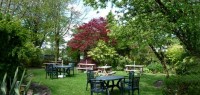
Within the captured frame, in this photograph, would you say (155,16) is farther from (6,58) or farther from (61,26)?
(61,26)

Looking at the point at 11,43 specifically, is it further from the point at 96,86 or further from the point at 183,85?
the point at 183,85

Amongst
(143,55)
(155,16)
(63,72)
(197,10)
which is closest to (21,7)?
(63,72)

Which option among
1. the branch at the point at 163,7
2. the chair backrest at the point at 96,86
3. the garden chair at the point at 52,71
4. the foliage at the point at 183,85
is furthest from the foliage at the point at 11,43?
the foliage at the point at 183,85

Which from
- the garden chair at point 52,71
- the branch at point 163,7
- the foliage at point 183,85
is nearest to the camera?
the foliage at point 183,85

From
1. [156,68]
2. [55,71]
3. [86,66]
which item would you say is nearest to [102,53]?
[86,66]

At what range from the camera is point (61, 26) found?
2828 centimetres

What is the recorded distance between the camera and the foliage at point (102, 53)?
2344 centimetres

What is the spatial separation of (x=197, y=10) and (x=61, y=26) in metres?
21.4

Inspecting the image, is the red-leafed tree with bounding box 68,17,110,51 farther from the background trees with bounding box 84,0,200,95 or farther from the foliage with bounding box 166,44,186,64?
the background trees with bounding box 84,0,200,95

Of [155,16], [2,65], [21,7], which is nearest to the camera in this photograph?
[155,16]

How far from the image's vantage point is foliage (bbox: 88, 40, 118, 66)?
76.9ft

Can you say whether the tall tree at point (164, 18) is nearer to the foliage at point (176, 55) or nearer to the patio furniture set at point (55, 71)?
the patio furniture set at point (55, 71)

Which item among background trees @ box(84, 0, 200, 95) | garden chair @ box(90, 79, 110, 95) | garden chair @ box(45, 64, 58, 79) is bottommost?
garden chair @ box(90, 79, 110, 95)

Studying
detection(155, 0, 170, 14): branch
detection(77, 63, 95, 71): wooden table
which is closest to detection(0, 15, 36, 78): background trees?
detection(155, 0, 170, 14): branch
